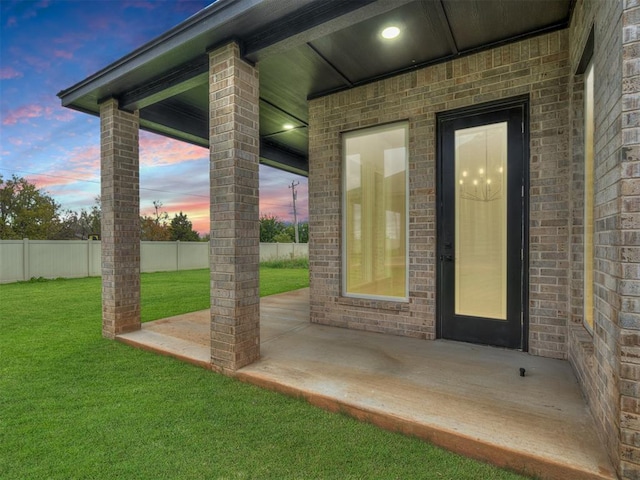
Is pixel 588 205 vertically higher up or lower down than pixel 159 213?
lower down

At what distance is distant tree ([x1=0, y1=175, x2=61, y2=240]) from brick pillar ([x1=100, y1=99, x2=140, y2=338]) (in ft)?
55.7

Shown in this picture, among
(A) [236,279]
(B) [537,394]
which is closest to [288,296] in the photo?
(A) [236,279]

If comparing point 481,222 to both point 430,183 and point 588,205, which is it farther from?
point 588,205

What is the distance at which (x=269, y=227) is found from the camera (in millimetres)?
33938

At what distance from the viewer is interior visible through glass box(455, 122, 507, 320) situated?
365 centimetres

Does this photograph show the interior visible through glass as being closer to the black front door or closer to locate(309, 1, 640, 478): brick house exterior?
the black front door

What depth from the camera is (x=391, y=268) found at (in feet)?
14.5

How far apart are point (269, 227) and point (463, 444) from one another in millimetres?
32716

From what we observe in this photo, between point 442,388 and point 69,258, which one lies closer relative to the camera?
point 442,388

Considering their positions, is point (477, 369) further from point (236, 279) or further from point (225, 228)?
point (225, 228)

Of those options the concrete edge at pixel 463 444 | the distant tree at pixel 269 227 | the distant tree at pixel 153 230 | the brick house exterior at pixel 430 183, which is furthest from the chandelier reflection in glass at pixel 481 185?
the distant tree at pixel 269 227

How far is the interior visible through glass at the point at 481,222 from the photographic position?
3646mm

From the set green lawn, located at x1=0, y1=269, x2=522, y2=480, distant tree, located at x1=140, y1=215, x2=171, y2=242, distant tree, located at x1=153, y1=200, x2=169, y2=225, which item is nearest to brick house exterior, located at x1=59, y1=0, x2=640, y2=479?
green lawn, located at x1=0, y1=269, x2=522, y2=480

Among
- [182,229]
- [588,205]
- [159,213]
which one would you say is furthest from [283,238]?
[588,205]
